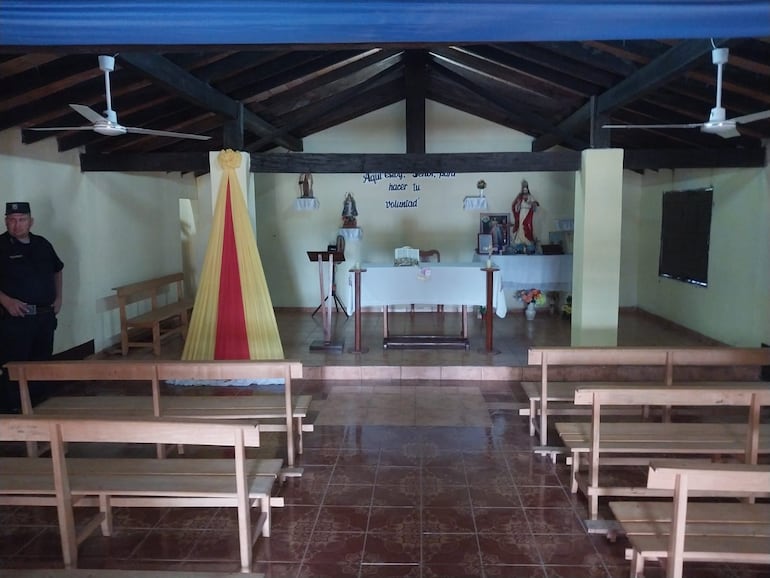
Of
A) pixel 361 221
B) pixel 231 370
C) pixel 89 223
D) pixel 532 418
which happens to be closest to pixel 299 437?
pixel 231 370

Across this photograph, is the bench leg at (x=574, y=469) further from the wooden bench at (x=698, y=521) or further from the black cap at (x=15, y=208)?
the black cap at (x=15, y=208)

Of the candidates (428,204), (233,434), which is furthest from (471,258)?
(233,434)

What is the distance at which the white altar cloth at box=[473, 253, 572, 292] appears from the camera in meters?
8.24

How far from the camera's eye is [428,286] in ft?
21.2

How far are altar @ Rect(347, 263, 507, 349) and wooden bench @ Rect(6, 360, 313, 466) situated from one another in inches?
106

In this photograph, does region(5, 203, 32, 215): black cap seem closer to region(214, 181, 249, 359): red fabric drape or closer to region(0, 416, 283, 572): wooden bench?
region(214, 181, 249, 359): red fabric drape

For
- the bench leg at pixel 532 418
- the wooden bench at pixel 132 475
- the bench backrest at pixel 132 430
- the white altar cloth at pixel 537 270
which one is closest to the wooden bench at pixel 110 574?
the wooden bench at pixel 132 475

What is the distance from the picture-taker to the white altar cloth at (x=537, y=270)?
8.24 meters

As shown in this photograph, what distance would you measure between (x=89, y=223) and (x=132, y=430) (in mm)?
4742

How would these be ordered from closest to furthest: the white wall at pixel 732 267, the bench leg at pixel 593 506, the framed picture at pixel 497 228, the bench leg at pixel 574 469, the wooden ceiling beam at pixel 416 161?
the bench leg at pixel 593 506, the bench leg at pixel 574 469, the white wall at pixel 732 267, the wooden ceiling beam at pixel 416 161, the framed picture at pixel 497 228

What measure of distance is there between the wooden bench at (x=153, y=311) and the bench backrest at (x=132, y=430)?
4.13 metres

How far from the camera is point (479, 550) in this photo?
285 centimetres

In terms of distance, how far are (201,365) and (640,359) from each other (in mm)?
2705

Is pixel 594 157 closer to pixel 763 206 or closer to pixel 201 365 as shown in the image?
pixel 763 206
